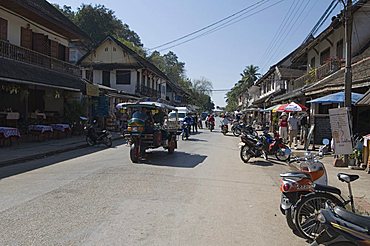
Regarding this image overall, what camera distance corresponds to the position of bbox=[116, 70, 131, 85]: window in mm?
43062

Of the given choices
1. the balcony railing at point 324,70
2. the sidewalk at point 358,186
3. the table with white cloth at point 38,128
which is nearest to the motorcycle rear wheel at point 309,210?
the sidewalk at point 358,186

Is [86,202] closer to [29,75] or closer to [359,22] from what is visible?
[29,75]

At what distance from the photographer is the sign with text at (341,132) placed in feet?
30.5

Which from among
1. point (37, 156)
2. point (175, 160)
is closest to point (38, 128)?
point (37, 156)

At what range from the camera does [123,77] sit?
43281 mm

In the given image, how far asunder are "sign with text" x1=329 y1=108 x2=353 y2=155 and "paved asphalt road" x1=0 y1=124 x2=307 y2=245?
1.81 meters

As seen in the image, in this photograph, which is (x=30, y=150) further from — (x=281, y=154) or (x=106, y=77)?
(x=106, y=77)

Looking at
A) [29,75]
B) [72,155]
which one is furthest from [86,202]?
[29,75]

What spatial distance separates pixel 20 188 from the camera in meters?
8.68

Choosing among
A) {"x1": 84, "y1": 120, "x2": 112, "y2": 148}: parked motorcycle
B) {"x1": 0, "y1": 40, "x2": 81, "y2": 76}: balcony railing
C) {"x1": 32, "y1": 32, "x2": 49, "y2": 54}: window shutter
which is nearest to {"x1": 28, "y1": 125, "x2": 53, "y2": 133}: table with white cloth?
{"x1": 84, "y1": 120, "x2": 112, "y2": 148}: parked motorcycle

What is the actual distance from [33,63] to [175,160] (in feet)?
37.7

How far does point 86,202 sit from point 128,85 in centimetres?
3618

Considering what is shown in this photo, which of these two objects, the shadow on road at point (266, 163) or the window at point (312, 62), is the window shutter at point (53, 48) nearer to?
the shadow on road at point (266, 163)

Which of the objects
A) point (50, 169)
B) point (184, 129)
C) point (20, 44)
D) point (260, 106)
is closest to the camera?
point (50, 169)
